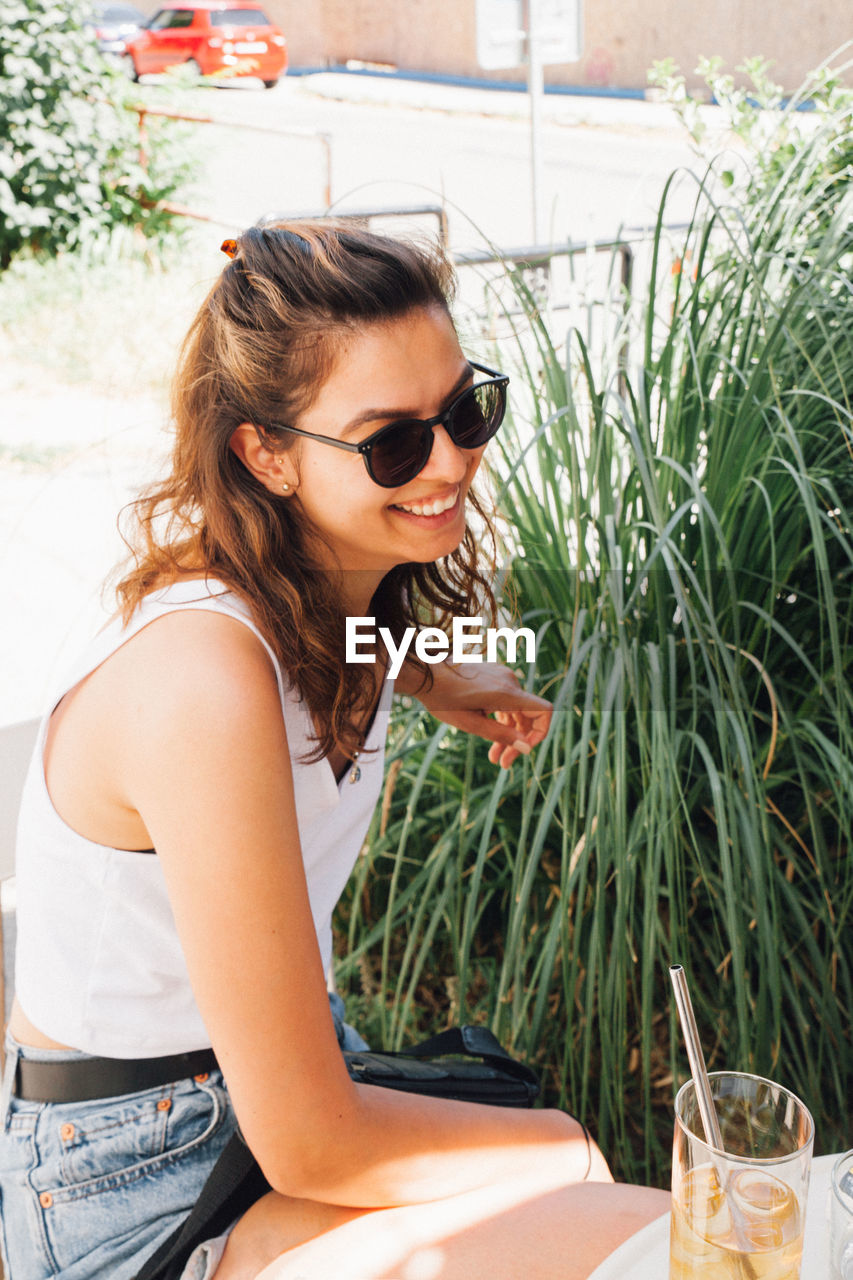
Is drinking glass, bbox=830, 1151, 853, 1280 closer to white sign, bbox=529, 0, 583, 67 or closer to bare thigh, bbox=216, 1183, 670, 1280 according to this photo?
bare thigh, bbox=216, 1183, 670, 1280

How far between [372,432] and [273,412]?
0.37 ft

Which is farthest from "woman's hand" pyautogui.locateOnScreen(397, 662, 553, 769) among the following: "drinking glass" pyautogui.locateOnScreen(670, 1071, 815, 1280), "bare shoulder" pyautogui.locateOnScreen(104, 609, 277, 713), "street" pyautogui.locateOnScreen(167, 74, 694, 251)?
"street" pyautogui.locateOnScreen(167, 74, 694, 251)

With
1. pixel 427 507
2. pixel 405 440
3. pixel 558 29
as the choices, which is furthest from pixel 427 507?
pixel 558 29

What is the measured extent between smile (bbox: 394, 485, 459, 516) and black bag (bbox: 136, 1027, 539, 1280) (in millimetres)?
601

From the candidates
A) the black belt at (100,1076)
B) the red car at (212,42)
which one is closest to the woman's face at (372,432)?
the black belt at (100,1076)

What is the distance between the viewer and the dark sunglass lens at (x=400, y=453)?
125cm

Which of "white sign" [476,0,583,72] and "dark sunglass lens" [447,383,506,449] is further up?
"white sign" [476,0,583,72]

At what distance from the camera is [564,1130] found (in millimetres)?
1316

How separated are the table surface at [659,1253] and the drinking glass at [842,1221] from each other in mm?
72

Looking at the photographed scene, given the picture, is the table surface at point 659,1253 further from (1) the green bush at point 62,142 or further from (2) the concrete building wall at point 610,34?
(2) the concrete building wall at point 610,34

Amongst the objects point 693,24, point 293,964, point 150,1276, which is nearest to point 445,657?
point 293,964

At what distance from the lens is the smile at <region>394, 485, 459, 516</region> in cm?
134

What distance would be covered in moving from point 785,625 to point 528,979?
0.73 m

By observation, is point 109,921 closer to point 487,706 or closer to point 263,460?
point 263,460
